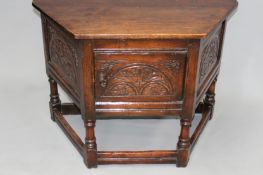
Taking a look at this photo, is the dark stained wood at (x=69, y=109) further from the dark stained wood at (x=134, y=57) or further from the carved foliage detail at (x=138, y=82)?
the carved foliage detail at (x=138, y=82)

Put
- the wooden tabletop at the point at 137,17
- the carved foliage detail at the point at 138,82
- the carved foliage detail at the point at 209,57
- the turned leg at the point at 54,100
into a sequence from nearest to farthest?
the wooden tabletop at the point at 137,17, the carved foliage detail at the point at 138,82, the carved foliage detail at the point at 209,57, the turned leg at the point at 54,100

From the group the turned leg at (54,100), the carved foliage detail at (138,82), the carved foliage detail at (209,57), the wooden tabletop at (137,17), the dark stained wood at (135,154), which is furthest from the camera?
the turned leg at (54,100)

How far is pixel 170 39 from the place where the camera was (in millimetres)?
1774

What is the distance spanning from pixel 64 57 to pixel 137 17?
36cm

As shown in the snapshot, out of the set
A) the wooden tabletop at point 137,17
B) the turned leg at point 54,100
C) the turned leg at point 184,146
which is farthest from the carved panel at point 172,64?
the turned leg at point 54,100

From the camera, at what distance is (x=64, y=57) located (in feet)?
6.65

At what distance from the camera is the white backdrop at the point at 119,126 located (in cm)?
215

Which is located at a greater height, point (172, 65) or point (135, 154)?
point (172, 65)

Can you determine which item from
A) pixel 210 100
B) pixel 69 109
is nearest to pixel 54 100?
pixel 69 109

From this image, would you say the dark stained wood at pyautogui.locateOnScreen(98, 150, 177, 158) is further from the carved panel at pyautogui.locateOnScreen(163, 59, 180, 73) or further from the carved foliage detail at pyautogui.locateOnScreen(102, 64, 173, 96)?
the carved panel at pyautogui.locateOnScreen(163, 59, 180, 73)

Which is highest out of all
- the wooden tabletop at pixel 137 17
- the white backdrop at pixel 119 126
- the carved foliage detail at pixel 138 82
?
the wooden tabletop at pixel 137 17

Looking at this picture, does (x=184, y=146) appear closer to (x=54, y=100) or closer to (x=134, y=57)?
(x=134, y=57)

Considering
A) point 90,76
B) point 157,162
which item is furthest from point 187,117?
point 90,76

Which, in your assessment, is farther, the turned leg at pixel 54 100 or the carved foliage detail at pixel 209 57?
the turned leg at pixel 54 100
